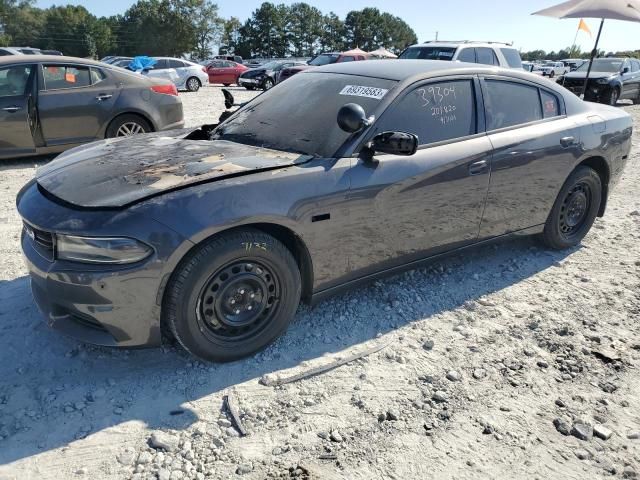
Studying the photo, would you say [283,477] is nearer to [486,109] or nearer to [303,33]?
[486,109]

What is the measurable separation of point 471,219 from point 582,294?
1047 millimetres

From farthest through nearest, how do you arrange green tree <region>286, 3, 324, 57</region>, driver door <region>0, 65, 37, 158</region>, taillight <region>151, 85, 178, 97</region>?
green tree <region>286, 3, 324, 57</region>, taillight <region>151, 85, 178, 97</region>, driver door <region>0, 65, 37, 158</region>

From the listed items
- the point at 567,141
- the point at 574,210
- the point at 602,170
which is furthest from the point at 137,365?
the point at 602,170

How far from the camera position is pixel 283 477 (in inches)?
A: 84.3

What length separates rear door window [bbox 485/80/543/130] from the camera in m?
3.78

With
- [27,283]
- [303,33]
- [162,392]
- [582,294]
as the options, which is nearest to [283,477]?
[162,392]

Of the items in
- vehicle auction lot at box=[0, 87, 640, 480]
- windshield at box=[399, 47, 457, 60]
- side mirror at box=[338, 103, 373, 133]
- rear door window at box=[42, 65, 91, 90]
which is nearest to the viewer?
vehicle auction lot at box=[0, 87, 640, 480]

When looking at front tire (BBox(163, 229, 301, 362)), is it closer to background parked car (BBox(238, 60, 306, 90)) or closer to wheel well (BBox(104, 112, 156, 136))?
wheel well (BBox(104, 112, 156, 136))

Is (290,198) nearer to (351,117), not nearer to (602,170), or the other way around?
(351,117)

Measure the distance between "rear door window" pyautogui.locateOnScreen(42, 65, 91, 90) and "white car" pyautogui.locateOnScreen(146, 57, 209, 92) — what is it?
14839 millimetres

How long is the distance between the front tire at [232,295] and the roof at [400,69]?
4.98 feet

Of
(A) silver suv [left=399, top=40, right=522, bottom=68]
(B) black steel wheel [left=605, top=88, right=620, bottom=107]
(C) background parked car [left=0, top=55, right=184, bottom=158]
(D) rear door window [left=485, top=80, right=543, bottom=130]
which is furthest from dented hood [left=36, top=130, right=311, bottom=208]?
(B) black steel wheel [left=605, top=88, right=620, bottom=107]

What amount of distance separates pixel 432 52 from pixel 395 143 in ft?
30.9

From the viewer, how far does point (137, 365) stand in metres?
2.85
